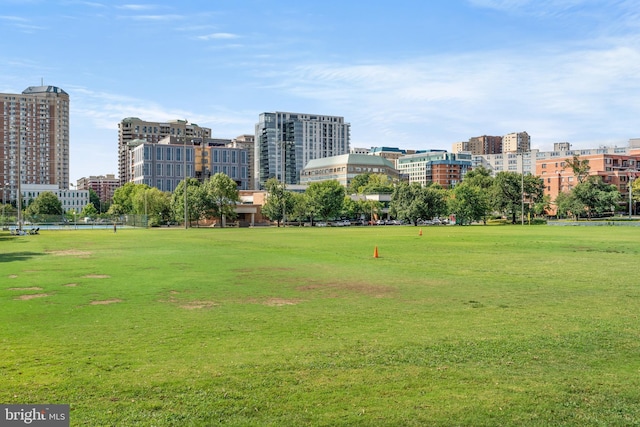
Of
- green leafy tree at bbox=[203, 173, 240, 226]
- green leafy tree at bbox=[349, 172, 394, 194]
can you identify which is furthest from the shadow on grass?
green leafy tree at bbox=[349, 172, 394, 194]

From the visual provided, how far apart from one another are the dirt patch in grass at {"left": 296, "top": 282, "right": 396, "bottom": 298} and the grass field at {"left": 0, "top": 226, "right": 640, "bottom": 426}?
0.15 metres

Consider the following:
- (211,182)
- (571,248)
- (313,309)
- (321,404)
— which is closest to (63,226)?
(211,182)

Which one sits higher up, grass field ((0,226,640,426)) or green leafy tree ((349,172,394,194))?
green leafy tree ((349,172,394,194))

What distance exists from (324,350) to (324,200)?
4081 inches

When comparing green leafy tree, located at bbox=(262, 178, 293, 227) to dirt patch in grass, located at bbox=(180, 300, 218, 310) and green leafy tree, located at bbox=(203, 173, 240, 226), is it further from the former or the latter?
dirt patch in grass, located at bbox=(180, 300, 218, 310)

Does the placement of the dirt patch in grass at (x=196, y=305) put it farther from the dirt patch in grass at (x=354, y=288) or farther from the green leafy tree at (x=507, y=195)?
the green leafy tree at (x=507, y=195)

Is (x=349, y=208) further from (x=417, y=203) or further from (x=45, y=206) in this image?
(x=45, y=206)

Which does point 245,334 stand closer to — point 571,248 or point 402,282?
point 402,282

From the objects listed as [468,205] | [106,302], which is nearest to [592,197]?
[468,205]

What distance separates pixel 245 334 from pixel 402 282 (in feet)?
35.1

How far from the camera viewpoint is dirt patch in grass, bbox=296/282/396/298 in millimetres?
19031

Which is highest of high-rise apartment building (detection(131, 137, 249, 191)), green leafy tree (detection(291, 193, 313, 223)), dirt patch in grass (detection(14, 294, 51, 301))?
high-rise apartment building (detection(131, 137, 249, 191))

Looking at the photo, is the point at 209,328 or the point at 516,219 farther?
the point at 516,219

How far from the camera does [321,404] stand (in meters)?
8.10
